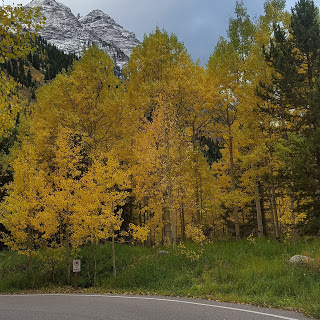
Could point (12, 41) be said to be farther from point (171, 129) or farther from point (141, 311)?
point (171, 129)

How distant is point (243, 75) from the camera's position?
16.9 m

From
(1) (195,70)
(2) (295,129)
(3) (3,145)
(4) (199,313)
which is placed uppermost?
(1) (195,70)

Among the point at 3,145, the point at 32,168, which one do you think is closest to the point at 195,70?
the point at 32,168

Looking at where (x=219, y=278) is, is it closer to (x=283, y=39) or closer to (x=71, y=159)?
(x=71, y=159)

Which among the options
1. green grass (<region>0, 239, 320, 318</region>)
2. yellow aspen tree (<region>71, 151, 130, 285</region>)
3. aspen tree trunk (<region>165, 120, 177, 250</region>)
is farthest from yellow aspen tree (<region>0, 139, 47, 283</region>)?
aspen tree trunk (<region>165, 120, 177, 250</region>)

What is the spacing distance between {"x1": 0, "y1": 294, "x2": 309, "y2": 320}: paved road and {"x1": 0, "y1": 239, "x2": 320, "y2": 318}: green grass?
36.9 inches

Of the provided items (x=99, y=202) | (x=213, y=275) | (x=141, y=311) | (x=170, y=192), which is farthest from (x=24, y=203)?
(x=213, y=275)

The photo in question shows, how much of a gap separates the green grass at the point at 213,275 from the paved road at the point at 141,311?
94 centimetres

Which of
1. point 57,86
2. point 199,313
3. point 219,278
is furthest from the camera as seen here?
point 57,86

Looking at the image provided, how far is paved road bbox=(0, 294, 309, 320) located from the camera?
724 cm

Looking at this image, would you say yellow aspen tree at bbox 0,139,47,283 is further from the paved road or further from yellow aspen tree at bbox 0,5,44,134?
yellow aspen tree at bbox 0,5,44,134

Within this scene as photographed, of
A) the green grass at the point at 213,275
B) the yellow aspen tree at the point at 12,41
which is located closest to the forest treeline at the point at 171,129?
the green grass at the point at 213,275

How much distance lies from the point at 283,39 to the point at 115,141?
11.7m

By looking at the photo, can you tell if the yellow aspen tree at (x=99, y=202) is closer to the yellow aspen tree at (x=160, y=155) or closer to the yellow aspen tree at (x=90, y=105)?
the yellow aspen tree at (x=160, y=155)
